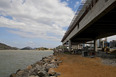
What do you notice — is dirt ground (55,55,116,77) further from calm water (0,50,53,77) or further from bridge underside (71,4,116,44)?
calm water (0,50,53,77)

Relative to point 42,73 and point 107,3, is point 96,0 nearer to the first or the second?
point 107,3

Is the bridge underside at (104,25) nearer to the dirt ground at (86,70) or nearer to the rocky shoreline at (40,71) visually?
the dirt ground at (86,70)

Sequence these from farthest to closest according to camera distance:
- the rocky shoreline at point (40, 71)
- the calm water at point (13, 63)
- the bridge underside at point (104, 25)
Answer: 1. the calm water at point (13, 63)
2. the bridge underside at point (104, 25)
3. the rocky shoreline at point (40, 71)

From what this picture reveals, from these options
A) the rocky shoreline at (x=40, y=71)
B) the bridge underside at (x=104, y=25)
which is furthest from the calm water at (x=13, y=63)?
the bridge underside at (x=104, y=25)

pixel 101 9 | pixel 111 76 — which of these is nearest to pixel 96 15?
pixel 101 9

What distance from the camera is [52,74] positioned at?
8984 millimetres

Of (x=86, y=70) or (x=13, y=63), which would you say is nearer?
(x=86, y=70)

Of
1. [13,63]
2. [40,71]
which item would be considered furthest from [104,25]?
[13,63]

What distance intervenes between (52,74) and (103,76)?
11.6 feet

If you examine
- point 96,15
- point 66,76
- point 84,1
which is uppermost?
point 84,1

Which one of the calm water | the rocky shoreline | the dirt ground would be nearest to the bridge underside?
the dirt ground

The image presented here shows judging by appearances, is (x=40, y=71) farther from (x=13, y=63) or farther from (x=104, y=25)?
(x=13, y=63)

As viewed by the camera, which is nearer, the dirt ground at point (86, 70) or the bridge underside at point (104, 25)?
the dirt ground at point (86, 70)

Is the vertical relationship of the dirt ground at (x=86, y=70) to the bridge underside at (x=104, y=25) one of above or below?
below
